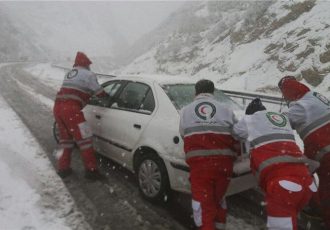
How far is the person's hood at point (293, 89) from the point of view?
4.33 metres

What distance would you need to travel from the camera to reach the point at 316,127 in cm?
414

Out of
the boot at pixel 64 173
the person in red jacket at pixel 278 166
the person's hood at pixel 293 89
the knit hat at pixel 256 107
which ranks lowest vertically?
the boot at pixel 64 173

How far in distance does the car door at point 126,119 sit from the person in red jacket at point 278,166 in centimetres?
197

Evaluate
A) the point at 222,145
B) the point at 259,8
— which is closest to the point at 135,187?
the point at 222,145

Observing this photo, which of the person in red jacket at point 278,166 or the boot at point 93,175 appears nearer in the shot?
the person in red jacket at point 278,166

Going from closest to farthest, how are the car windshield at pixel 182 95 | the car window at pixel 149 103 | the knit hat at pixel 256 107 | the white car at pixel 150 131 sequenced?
the knit hat at pixel 256 107
the white car at pixel 150 131
the car windshield at pixel 182 95
the car window at pixel 149 103

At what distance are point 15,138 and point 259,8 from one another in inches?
516

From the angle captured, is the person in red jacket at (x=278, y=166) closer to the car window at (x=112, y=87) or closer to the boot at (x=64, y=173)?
the car window at (x=112, y=87)

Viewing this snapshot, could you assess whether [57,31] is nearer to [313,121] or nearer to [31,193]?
[31,193]

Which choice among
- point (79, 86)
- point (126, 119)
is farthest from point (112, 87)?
point (126, 119)

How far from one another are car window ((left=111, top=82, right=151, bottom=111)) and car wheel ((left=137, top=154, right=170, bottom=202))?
86 centimetres

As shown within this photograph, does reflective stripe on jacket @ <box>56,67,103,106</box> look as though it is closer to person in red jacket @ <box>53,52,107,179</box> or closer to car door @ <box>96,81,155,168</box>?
person in red jacket @ <box>53,52,107,179</box>

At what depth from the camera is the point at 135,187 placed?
18.6 ft

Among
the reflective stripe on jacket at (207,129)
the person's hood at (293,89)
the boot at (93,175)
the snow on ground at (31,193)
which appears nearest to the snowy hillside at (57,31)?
the snow on ground at (31,193)
